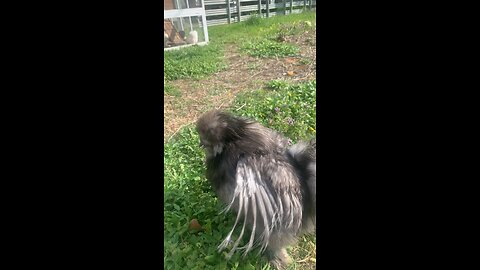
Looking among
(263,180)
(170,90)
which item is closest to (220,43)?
(170,90)

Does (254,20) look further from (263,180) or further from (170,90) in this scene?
(263,180)

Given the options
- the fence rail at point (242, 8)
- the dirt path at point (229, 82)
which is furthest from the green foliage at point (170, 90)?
the fence rail at point (242, 8)

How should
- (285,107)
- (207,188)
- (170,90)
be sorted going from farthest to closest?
(207,188)
(285,107)
(170,90)

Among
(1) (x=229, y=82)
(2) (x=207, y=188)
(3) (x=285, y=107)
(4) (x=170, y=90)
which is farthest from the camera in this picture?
(2) (x=207, y=188)

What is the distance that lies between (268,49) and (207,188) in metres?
0.80

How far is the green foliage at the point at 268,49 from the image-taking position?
3.77ft

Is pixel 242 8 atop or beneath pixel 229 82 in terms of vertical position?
atop

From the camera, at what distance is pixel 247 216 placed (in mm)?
1354

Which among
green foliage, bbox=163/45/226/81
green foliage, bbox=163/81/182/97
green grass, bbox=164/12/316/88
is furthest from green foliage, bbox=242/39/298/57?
green foliage, bbox=163/81/182/97

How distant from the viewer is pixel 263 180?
1.34 m
